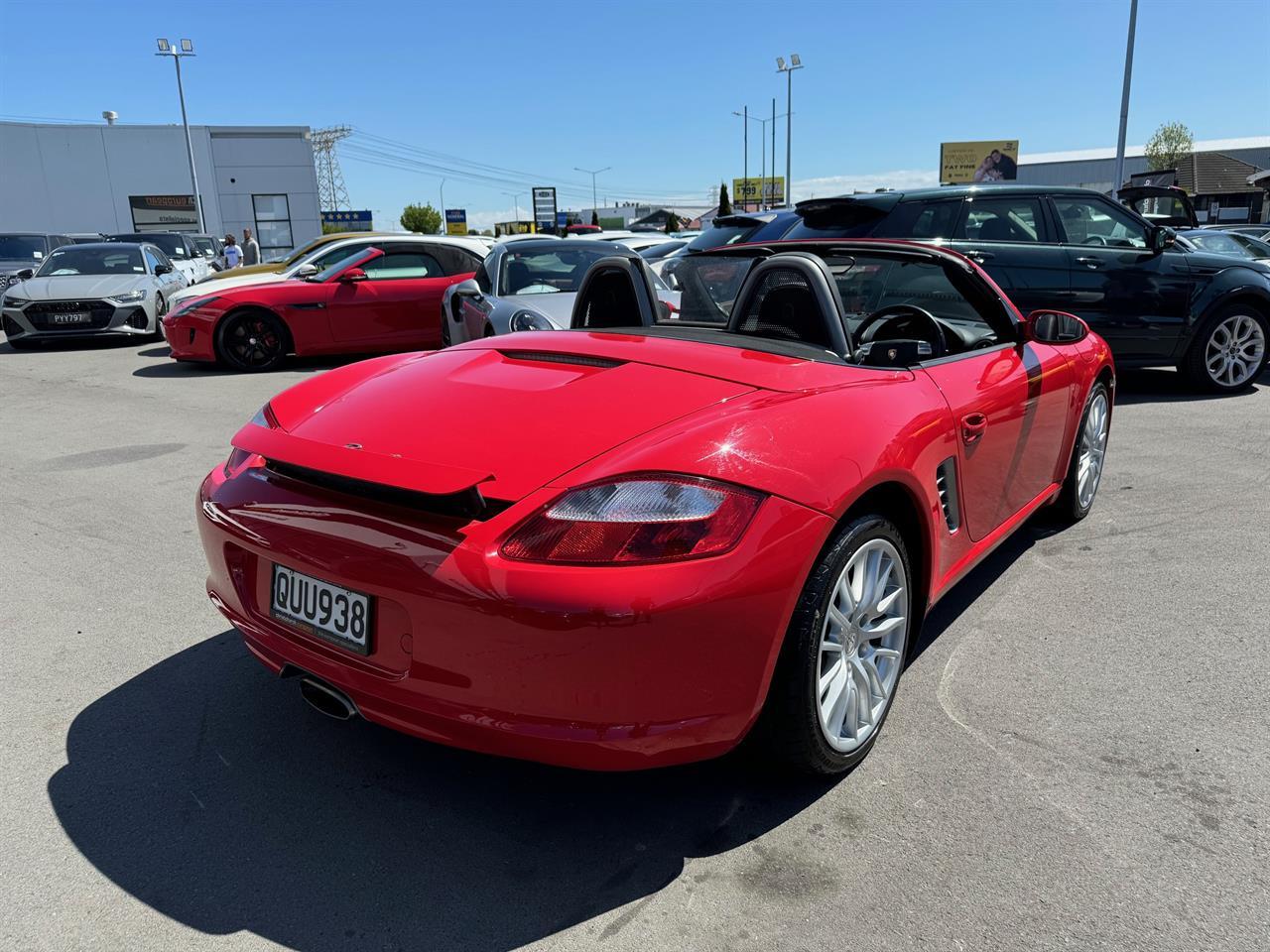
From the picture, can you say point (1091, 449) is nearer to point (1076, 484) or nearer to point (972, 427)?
point (1076, 484)

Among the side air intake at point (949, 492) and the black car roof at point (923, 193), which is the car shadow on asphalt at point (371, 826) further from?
the black car roof at point (923, 193)

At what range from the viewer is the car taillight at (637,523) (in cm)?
193

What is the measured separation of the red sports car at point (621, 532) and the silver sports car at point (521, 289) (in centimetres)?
469

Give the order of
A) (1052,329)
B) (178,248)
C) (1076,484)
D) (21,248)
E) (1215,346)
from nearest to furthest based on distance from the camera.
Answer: (1052,329) → (1076,484) → (1215,346) → (21,248) → (178,248)

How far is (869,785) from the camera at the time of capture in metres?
2.44

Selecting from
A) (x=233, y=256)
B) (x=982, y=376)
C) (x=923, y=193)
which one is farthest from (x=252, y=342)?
(x=233, y=256)

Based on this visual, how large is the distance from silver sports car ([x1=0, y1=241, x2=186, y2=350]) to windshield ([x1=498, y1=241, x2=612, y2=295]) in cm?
703

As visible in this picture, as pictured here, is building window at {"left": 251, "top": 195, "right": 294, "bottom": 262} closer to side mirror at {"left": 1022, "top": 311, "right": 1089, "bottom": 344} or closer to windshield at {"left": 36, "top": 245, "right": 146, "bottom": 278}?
windshield at {"left": 36, "top": 245, "right": 146, "bottom": 278}

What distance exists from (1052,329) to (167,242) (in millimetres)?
20452

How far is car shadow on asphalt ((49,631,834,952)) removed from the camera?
198 centimetres

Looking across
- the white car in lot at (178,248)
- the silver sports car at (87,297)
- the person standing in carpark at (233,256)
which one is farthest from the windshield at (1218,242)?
the person standing in carpark at (233,256)

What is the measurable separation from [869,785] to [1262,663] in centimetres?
166

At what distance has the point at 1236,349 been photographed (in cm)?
810

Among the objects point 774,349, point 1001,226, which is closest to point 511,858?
point 774,349
